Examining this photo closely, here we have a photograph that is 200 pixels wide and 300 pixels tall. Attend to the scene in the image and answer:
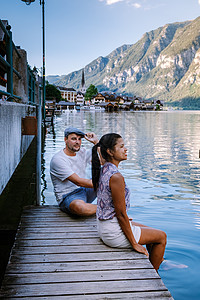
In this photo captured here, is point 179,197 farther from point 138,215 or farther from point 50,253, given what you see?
point 50,253

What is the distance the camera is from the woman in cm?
358

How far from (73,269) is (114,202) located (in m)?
0.78

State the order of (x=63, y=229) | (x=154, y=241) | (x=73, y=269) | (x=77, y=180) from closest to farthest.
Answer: (x=73, y=269) → (x=154, y=241) → (x=63, y=229) → (x=77, y=180)

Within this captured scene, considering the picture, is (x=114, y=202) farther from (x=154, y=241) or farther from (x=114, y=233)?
(x=154, y=241)

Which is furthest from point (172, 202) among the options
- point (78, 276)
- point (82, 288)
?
point (82, 288)

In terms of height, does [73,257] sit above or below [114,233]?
below

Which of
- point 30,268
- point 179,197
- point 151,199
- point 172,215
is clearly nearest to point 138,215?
point 172,215

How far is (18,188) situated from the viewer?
26.9 ft

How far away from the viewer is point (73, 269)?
3.35 meters

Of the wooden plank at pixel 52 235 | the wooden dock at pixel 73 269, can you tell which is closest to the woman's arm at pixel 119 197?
the wooden dock at pixel 73 269

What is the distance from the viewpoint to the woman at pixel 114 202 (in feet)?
11.7

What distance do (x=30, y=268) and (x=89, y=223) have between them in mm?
1569

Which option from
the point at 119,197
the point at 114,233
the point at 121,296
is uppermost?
the point at 119,197

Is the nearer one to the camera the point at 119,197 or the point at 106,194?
the point at 119,197
